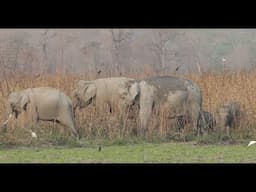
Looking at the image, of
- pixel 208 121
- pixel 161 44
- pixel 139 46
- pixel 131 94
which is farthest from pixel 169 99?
pixel 139 46

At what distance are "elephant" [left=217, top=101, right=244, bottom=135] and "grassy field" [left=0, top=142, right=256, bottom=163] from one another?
947 mm

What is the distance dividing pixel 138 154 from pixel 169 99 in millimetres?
1993

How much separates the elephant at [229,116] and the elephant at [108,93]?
142cm

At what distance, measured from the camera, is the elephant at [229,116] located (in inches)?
488

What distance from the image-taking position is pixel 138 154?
10453 millimetres

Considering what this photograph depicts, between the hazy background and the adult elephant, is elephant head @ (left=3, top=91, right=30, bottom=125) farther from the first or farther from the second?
the hazy background

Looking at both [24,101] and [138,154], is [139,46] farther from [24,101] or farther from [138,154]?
[138,154]

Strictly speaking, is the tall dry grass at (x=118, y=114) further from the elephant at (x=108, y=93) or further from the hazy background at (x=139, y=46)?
the hazy background at (x=139, y=46)

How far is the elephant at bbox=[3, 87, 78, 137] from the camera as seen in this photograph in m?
12.1

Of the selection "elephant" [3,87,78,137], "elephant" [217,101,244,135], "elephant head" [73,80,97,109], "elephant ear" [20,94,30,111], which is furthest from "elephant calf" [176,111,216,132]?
"elephant ear" [20,94,30,111]

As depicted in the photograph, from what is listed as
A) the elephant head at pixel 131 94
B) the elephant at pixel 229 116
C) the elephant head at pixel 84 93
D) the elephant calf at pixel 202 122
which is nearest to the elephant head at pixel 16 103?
the elephant head at pixel 84 93

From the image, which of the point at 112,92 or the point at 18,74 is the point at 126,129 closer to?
the point at 112,92

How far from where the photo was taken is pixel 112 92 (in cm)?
1246

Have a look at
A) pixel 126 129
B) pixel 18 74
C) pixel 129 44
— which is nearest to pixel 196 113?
pixel 126 129
